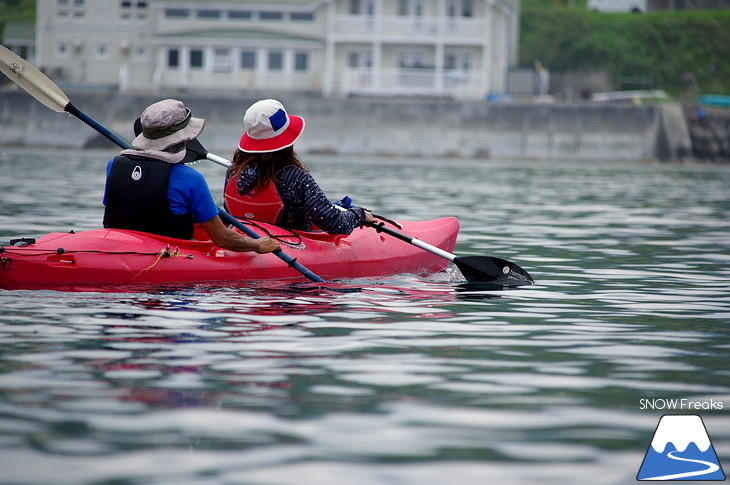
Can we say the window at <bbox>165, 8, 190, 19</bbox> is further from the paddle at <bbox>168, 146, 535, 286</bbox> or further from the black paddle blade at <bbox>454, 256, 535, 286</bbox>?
the black paddle blade at <bbox>454, 256, 535, 286</bbox>

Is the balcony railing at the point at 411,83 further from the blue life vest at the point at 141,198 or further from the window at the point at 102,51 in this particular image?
the blue life vest at the point at 141,198

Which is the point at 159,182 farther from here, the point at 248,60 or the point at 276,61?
the point at 248,60

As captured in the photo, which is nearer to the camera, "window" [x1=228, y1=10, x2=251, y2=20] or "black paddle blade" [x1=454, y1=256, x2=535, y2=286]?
"black paddle blade" [x1=454, y1=256, x2=535, y2=286]

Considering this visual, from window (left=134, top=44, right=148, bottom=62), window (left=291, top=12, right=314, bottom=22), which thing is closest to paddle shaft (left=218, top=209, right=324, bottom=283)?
window (left=291, top=12, right=314, bottom=22)

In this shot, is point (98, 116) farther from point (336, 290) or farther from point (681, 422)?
point (681, 422)

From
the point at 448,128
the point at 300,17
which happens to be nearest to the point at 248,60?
the point at 300,17

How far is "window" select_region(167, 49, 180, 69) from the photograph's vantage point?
47344 mm

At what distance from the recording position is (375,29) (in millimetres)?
45875

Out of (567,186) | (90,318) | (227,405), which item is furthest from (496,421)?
(567,186)

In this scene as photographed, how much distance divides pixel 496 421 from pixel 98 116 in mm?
35813

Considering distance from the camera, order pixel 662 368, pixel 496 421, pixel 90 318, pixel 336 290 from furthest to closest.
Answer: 1. pixel 336 290
2. pixel 90 318
3. pixel 662 368
4. pixel 496 421

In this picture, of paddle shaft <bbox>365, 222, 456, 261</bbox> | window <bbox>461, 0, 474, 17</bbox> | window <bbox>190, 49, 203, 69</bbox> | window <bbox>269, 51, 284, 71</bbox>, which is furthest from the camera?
window <bbox>190, 49, 203, 69</bbox>

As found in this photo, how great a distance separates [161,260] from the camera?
299 inches

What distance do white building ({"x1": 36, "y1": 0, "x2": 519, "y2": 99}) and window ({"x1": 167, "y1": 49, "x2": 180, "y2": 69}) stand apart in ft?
0.21
